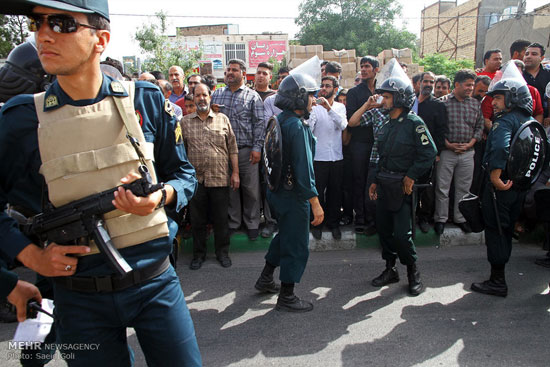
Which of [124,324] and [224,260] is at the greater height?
[124,324]

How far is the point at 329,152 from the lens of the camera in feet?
16.8

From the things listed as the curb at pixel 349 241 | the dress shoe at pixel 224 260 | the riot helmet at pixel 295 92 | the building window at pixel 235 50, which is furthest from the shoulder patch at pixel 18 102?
the building window at pixel 235 50

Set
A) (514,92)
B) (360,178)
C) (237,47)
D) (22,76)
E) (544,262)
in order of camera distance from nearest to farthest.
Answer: (22,76) → (514,92) → (544,262) → (360,178) → (237,47)

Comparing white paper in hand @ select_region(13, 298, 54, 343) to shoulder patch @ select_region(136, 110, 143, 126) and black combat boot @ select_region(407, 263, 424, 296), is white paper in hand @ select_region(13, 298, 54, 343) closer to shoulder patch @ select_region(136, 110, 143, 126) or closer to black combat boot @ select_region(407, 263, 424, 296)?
shoulder patch @ select_region(136, 110, 143, 126)

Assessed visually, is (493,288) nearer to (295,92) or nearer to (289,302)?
(289,302)

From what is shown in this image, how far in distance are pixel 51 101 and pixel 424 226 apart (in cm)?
482

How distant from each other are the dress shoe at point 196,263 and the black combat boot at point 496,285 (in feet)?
9.67

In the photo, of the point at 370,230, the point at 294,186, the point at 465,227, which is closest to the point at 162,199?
the point at 294,186

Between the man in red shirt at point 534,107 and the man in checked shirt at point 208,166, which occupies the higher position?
the man in red shirt at point 534,107

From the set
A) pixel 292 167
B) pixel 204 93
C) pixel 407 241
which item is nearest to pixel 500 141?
pixel 407 241

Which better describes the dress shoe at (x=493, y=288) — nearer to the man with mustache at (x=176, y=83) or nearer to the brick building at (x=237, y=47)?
the man with mustache at (x=176, y=83)

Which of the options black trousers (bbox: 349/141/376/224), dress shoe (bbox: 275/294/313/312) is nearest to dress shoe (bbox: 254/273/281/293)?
dress shoe (bbox: 275/294/313/312)

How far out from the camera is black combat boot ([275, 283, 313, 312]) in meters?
3.55

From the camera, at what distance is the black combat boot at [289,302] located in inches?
140
